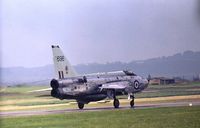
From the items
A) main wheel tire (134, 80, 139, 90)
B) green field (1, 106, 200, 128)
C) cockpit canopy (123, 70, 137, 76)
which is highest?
cockpit canopy (123, 70, 137, 76)

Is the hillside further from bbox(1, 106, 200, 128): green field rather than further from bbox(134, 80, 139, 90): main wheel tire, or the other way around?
bbox(134, 80, 139, 90): main wheel tire

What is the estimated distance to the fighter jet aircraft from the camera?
13.8 m

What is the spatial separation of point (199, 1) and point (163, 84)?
2989mm

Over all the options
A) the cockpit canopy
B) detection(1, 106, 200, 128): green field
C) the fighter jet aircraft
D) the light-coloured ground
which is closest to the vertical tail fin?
the fighter jet aircraft

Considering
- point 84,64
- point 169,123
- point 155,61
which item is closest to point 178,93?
point 155,61

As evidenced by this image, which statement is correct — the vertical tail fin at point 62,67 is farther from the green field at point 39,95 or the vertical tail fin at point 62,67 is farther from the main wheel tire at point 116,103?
the main wheel tire at point 116,103

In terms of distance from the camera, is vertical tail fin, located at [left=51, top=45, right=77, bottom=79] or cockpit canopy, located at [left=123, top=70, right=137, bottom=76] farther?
cockpit canopy, located at [left=123, top=70, right=137, bottom=76]

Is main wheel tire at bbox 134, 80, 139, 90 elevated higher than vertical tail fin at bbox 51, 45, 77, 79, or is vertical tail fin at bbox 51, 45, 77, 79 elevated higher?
vertical tail fin at bbox 51, 45, 77, 79

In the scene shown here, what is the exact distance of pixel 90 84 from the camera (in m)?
14.8

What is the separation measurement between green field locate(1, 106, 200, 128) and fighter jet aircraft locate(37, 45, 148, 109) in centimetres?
216

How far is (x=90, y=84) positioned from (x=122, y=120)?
4.58 meters

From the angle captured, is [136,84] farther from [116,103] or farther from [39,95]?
[39,95]

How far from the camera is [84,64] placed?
12867 mm

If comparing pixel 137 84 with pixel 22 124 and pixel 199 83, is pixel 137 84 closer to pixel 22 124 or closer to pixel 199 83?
pixel 199 83
